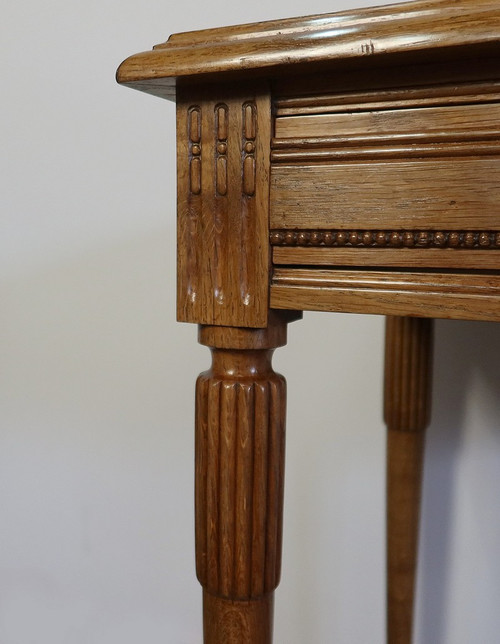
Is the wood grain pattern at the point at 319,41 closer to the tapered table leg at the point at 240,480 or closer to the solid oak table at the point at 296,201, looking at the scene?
the solid oak table at the point at 296,201

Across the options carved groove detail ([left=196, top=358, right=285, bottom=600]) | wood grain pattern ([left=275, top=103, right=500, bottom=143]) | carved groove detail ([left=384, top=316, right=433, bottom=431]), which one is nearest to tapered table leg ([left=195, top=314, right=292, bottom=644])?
carved groove detail ([left=196, top=358, right=285, bottom=600])

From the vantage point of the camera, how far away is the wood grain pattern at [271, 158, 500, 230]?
0.45 m

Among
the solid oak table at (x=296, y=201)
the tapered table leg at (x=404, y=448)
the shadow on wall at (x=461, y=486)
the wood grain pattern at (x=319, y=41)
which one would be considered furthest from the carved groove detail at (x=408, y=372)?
the wood grain pattern at (x=319, y=41)

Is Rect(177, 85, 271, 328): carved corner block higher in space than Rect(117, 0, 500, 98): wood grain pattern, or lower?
lower

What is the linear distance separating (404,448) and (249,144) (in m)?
0.55

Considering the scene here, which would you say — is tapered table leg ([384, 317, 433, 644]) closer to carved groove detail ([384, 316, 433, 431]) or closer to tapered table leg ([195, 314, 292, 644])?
carved groove detail ([384, 316, 433, 431])

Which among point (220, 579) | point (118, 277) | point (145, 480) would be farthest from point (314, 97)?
point (145, 480)

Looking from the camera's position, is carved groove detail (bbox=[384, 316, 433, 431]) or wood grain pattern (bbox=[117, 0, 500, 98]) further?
carved groove detail (bbox=[384, 316, 433, 431])

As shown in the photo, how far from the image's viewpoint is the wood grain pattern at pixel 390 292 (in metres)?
0.45

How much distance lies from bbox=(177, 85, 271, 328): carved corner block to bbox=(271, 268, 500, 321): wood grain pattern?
0.06 feet

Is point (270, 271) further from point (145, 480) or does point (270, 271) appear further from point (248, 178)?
point (145, 480)

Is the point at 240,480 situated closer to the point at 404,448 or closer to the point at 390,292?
the point at 390,292

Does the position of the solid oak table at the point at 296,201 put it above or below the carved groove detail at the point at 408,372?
above

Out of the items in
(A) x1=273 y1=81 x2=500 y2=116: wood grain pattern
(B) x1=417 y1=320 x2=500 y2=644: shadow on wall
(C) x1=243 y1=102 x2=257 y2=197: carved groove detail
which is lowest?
(B) x1=417 y1=320 x2=500 y2=644: shadow on wall
